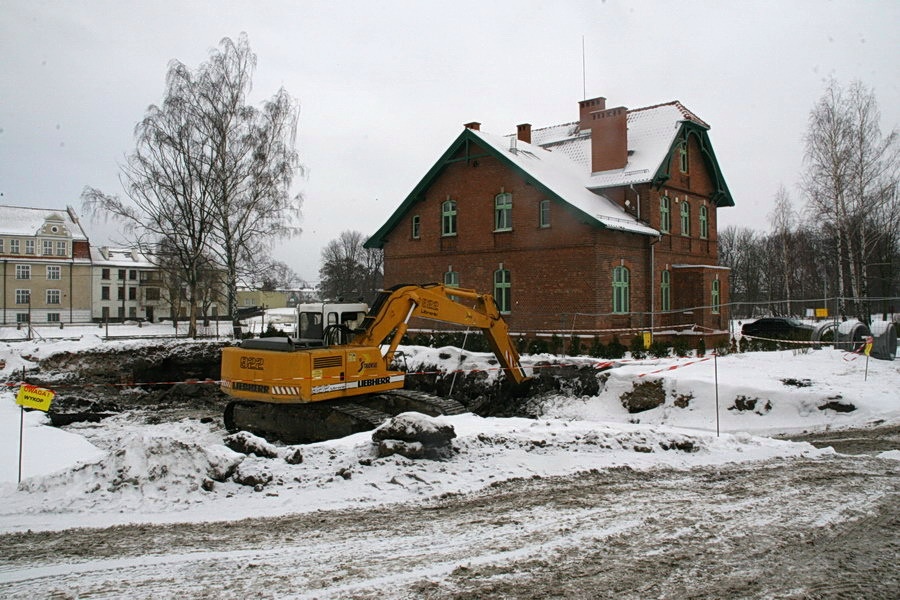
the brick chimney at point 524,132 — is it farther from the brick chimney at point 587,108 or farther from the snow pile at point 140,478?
the snow pile at point 140,478

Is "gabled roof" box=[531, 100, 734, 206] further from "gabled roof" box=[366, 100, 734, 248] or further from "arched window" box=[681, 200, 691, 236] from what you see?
"arched window" box=[681, 200, 691, 236]

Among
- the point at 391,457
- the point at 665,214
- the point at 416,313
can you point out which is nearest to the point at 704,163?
the point at 665,214

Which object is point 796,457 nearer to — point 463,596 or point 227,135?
point 463,596

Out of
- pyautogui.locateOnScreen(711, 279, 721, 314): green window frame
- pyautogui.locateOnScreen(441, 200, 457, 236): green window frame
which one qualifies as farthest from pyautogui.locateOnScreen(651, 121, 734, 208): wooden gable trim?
pyautogui.locateOnScreen(441, 200, 457, 236): green window frame

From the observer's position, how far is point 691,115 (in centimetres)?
2683

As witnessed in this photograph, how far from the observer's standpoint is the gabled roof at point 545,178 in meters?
22.3

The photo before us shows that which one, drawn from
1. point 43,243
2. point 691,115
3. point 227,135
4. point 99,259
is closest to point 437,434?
point 691,115

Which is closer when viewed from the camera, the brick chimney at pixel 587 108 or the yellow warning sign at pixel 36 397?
the yellow warning sign at pixel 36 397

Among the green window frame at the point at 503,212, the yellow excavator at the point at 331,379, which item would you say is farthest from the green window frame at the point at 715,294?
the yellow excavator at the point at 331,379

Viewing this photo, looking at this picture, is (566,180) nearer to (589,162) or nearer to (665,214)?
(589,162)

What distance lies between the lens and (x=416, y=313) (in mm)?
13609

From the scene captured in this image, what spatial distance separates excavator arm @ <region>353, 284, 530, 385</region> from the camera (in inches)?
517

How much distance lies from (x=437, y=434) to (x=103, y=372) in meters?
18.3

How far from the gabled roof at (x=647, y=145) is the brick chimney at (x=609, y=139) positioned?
1.07 feet
